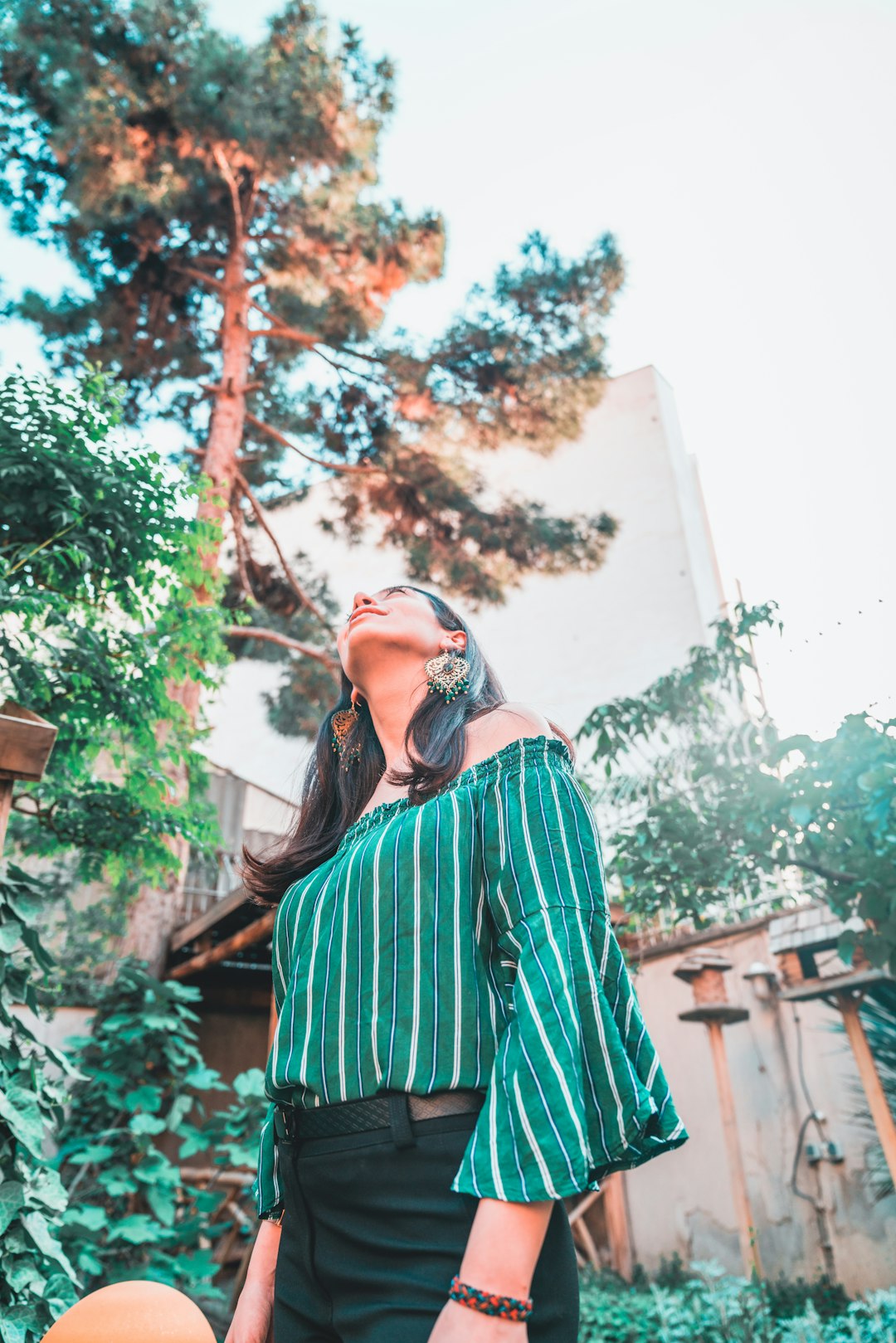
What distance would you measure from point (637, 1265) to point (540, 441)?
6810 millimetres

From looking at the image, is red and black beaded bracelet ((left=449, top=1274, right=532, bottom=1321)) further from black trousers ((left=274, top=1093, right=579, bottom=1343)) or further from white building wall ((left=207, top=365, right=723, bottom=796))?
white building wall ((left=207, top=365, right=723, bottom=796))

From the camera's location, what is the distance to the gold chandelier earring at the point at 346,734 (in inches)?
63.6

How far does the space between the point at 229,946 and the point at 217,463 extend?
3.70m

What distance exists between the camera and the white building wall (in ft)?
36.7

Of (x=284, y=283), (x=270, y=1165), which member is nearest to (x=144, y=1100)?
(x=270, y=1165)

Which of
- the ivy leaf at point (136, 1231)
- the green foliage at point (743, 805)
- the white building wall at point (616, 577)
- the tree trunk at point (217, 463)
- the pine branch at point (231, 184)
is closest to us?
the green foliage at point (743, 805)

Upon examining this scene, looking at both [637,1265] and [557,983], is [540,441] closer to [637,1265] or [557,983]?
[637,1265]

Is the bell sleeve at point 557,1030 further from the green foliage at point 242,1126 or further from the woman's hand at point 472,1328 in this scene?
the green foliage at point 242,1126

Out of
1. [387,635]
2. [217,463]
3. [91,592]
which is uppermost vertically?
[217,463]

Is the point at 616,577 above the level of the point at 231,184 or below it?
below

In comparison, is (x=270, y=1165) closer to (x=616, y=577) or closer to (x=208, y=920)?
(x=208, y=920)

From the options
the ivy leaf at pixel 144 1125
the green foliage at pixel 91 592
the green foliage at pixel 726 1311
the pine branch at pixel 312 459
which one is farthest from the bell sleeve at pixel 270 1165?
the pine branch at pixel 312 459

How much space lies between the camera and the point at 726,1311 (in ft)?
17.5

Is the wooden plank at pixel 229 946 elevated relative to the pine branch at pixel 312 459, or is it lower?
lower
